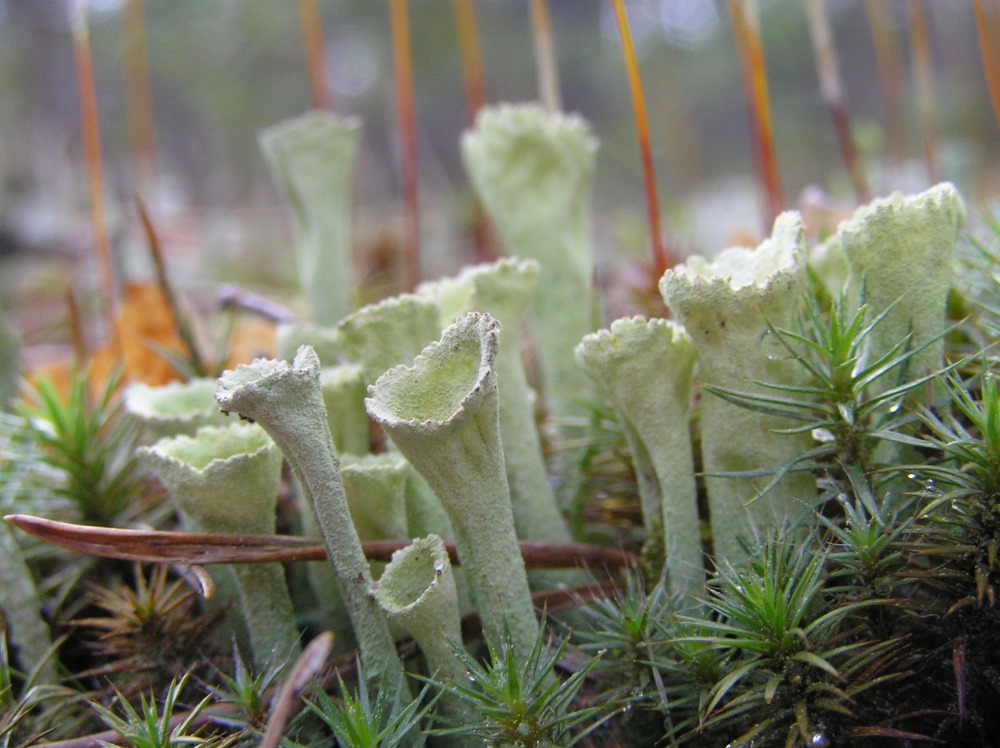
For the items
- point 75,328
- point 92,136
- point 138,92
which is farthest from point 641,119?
point 138,92

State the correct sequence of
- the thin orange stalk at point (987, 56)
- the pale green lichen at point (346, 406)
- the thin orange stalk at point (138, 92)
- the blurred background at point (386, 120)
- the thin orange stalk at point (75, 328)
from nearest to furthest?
1. the pale green lichen at point (346, 406)
2. the thin orange stalk at point (987, 56)
3. the thin orange stalk at point (75, 328)
4. the thin orange stalk at point (138, 92)
5. the blurred background at point (386, 120)

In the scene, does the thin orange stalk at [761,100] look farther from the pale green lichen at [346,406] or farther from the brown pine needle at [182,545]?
the brown pine needle at [182,545]

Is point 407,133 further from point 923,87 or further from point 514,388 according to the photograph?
point 923,87

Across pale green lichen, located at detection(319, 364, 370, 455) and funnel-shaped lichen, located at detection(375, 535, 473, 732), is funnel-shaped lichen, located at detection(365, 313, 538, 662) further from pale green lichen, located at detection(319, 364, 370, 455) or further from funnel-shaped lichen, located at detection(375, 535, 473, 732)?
pale green lichen, located at detection(319, 364, 370, 455)

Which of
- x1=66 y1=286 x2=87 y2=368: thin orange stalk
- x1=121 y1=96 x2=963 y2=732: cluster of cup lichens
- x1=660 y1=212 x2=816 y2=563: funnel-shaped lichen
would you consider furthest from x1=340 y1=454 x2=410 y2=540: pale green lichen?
x1=66 y1=286 x2=87 y2=368: thin orange stalk

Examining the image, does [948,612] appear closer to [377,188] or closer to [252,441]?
[252,441]

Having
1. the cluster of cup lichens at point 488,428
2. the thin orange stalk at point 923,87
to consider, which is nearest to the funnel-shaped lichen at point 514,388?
the cluster of cup lichens at point 488,428
